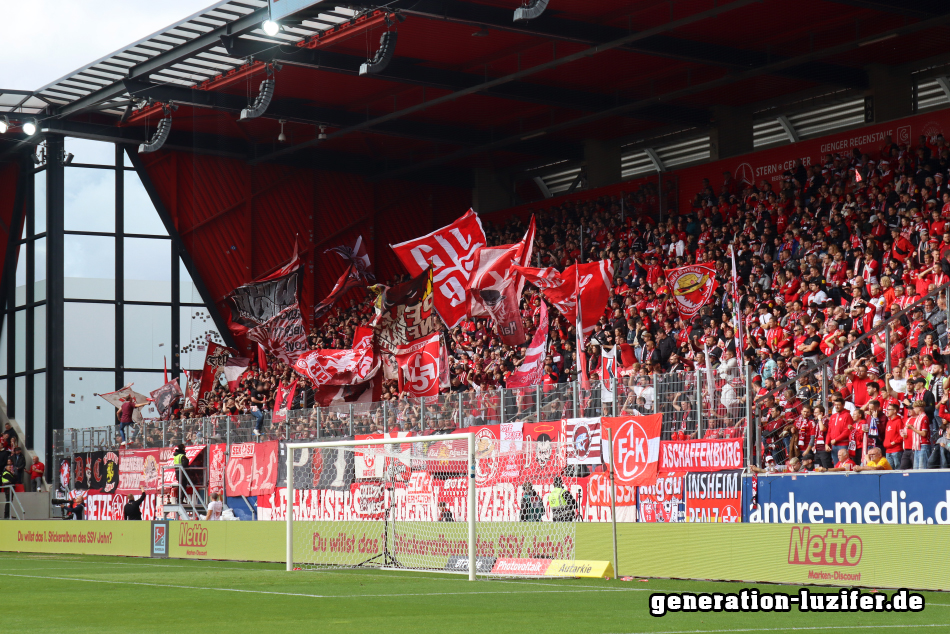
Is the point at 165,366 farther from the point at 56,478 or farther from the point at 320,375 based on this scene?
the point at 320,375

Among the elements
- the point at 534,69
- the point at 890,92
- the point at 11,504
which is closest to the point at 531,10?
the point at 534,69

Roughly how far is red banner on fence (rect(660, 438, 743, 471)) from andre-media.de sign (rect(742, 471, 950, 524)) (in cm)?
82

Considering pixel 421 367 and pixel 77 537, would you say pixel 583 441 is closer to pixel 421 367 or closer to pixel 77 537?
pixel 421 367

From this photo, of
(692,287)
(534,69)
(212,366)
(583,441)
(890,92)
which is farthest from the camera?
(212,366)

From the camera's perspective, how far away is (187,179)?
41.2 m

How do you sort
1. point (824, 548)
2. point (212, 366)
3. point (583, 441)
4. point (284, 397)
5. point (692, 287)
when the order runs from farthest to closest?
point (212, 366) < point (284, 397) < point (692, 287) < point (583, 441) < point (824, 548)

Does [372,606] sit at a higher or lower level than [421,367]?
lower

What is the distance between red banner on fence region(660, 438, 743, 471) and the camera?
19938mm

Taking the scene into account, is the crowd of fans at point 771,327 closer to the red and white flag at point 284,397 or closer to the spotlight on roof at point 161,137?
the red and white flag at point 284,397

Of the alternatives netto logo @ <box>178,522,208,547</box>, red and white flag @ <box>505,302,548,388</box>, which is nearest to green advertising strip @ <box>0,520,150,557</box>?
netto logo @ <box>178,522,208,547</box>

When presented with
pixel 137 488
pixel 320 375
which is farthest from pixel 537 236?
pixel 137 488

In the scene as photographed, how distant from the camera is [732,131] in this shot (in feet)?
113

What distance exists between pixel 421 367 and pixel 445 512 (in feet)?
27.8

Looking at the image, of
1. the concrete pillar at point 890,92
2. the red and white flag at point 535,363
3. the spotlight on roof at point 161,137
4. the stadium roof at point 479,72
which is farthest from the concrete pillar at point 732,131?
the spotlight on roof at point 161,137
